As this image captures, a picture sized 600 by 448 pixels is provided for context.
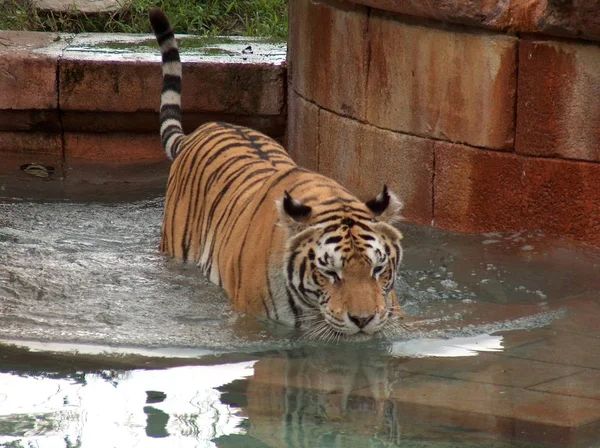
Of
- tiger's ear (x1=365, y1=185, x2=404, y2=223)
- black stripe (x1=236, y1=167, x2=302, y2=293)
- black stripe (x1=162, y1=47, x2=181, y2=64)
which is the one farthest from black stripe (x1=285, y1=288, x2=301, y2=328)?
black stripe (x1=162, y1=47, x2=181, y2=64)

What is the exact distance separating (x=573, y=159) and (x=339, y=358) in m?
2.22

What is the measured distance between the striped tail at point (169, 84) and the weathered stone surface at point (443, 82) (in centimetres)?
110

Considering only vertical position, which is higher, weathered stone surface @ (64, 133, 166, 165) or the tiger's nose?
the tiger's nose

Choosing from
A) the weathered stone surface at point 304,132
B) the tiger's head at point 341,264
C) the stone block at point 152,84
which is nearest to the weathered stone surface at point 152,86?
the stone block at point 152,84

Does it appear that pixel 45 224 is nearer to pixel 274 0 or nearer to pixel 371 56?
pixel 371 56

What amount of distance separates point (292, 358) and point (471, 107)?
230 cm

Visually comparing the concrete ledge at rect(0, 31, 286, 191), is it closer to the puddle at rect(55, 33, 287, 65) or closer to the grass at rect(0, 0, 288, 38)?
the puddle at rect(55, 33, 287, 65)

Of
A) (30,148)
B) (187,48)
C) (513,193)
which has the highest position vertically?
(187,48)

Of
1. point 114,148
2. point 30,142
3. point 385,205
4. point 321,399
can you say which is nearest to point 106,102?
point 114,148

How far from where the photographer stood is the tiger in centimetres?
470

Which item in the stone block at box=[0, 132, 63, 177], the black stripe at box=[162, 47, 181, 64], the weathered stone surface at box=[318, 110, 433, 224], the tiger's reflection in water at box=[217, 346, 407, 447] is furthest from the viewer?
the stone block at box=[0, 132, 63, 177]

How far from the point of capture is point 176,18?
1068 cm

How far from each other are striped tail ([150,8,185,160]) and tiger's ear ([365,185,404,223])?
2.08m

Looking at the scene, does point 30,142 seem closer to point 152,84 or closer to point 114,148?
point 114,148
